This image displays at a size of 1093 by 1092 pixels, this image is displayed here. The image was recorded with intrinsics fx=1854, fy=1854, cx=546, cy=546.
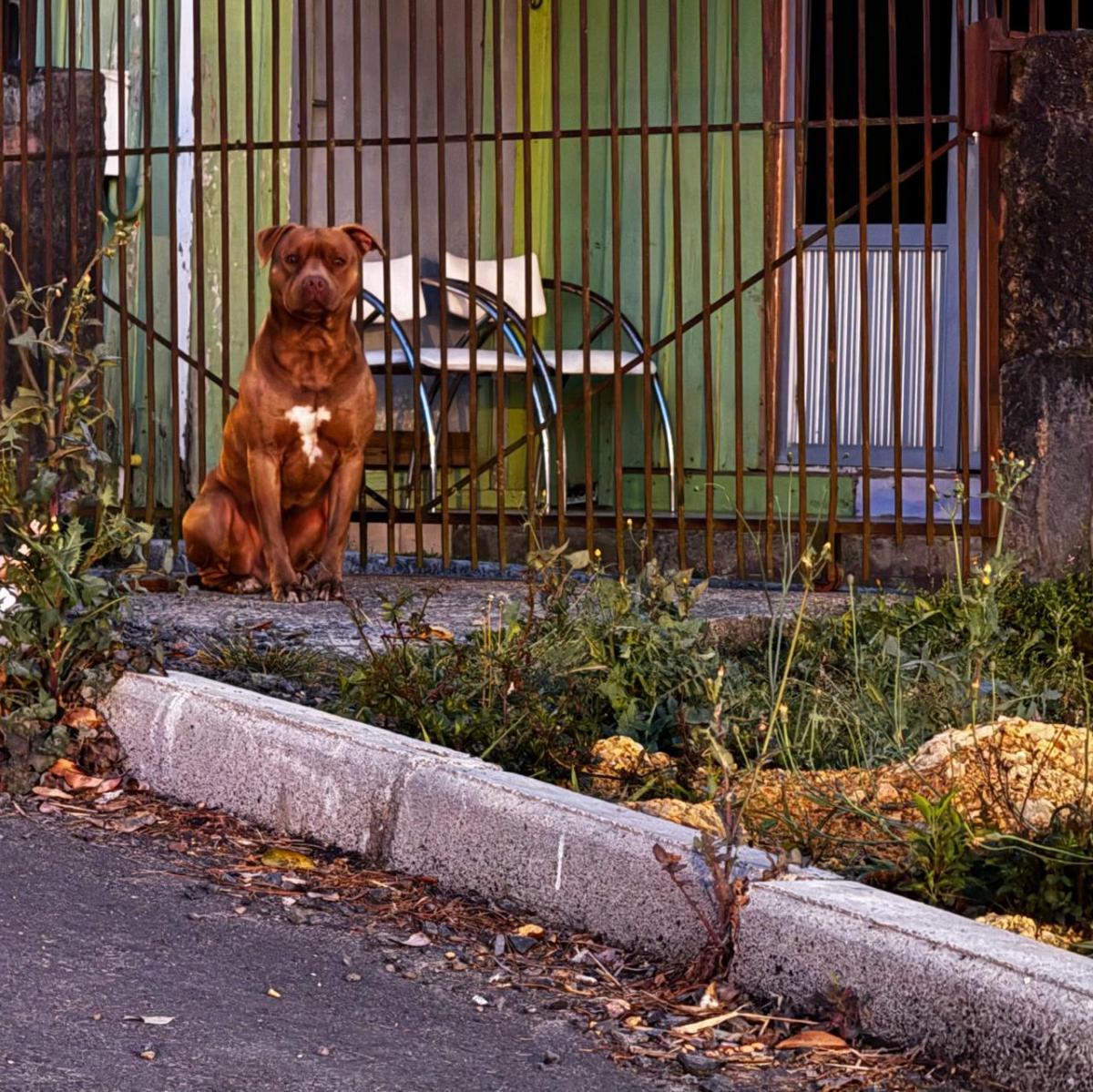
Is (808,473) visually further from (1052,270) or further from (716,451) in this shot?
(1052,270)

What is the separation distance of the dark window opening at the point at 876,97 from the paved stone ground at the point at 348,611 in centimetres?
326

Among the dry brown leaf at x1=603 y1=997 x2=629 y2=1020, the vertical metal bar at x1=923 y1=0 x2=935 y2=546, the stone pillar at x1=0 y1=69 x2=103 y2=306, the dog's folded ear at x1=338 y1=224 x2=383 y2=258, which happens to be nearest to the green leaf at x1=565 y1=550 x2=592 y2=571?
the dry brown leaf at x1=603 y1=997 x2=629 y2=1020

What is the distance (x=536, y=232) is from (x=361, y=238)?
301 cm

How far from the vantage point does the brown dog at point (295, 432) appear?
652 cm

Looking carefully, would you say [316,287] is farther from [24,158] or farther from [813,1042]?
[813,1042]

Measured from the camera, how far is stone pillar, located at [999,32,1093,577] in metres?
6.22

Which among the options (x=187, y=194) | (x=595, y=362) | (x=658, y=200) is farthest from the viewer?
(x=658, y=200)

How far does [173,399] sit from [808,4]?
385 cm

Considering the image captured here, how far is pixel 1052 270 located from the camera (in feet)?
20.5

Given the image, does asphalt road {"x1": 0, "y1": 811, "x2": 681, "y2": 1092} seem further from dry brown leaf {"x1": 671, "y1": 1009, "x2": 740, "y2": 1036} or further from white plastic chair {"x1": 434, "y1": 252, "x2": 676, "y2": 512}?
white plastic chair {"x1": 434, "y1": 252, "x2": 676, "y2": 512}

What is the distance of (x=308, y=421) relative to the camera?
665 cm

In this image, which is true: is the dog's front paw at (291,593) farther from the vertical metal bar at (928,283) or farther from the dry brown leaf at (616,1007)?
the dry brown leaf at (616,1007)

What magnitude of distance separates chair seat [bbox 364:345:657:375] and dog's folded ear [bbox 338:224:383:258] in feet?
5.37

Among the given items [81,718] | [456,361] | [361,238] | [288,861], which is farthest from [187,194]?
[288,861]
